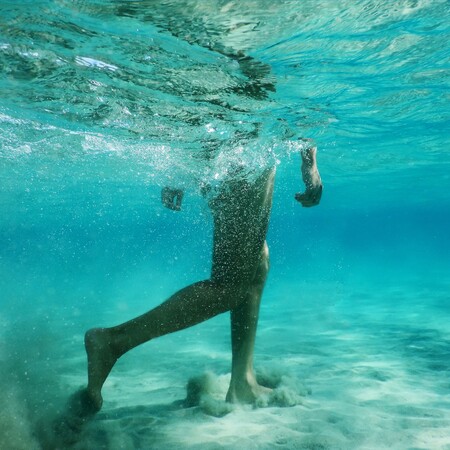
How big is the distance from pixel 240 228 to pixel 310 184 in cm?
127

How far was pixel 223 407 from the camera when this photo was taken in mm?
5414

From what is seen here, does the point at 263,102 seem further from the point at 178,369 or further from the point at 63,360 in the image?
the point at 63,360

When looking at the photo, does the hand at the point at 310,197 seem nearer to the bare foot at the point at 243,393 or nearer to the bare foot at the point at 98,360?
the bare foot at the point at 243,393

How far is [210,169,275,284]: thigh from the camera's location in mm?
4938

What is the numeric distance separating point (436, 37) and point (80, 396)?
8714 millimetres

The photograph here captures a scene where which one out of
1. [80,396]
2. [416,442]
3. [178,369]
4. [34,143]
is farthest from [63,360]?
[34,143]

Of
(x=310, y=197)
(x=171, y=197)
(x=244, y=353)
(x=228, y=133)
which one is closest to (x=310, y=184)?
(x=310, y=197)

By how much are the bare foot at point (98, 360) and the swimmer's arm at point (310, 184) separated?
2.94 meters

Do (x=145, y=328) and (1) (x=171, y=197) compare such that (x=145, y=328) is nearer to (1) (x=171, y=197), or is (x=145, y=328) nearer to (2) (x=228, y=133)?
(1) (x=171, y=197)

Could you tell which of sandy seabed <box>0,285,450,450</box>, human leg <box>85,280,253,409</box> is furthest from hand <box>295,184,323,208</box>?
sandy seabed <box>0,285,450,450</box>

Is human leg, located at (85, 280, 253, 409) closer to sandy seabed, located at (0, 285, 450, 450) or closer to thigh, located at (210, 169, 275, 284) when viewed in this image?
thigh, located at (210, 169, 275, 284)

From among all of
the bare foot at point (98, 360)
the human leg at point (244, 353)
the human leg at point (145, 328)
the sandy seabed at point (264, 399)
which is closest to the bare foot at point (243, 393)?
the human leg at point (244, 353)

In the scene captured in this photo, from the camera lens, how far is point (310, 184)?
5.61 m

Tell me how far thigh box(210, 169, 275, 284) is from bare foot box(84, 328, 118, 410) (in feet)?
4.71
